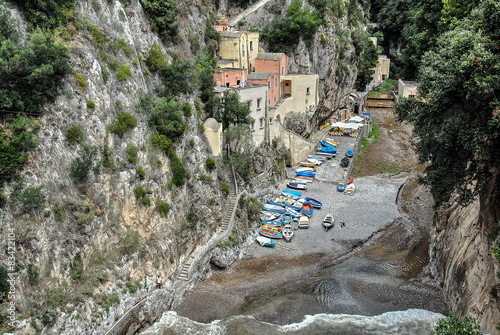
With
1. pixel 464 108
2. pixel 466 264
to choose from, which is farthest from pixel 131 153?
pixel 466 264

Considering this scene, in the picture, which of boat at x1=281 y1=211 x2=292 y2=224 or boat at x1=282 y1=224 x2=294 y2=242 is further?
boat at x1=281 y1=211 x2=292 y2=224

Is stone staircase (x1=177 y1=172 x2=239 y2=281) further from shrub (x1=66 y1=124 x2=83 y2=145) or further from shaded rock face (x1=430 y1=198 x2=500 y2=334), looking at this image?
shaded rock face (x1=430 y1=198 x2=500 y2=334)

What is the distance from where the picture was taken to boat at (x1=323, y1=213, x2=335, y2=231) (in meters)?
41.0

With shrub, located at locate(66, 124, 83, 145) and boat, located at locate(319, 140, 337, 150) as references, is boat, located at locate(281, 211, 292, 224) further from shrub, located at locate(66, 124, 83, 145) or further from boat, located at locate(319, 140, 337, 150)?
shrub, located at locate(66, 124, 83, 145)

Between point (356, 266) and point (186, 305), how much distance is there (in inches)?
561

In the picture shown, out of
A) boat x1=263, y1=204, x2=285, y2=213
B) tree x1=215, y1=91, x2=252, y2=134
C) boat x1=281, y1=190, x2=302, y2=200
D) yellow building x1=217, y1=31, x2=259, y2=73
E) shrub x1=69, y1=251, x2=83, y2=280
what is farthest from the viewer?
yellow building x1=217, y1=31, x2=259, y2=73

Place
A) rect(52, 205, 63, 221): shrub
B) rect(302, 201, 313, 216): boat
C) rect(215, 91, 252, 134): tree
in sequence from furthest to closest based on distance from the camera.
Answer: rect(302, 201, 313, 216): boat → rect(215, 91, 252, 134): tree → rect(52, 205, 63, 221): shrub

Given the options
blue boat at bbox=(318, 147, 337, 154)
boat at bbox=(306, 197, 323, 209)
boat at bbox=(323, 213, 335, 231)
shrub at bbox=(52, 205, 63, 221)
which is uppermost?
shrub at bbox=(52, 205, 63, 221)

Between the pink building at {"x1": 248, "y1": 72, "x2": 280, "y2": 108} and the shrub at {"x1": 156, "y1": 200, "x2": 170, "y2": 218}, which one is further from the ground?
the pink building at {"x1": 248, "y1": 72, "x2": 280, "y2": 108}

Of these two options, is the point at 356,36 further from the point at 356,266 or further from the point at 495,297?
the point at 495,297

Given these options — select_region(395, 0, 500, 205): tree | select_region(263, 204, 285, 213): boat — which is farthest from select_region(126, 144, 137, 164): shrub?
select_region(395, 0, 500, 205): tree

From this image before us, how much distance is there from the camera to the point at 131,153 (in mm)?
29688

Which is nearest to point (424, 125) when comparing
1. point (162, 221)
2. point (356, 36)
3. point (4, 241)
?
point (162, 221)

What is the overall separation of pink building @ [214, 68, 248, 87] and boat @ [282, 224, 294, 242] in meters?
17.6
